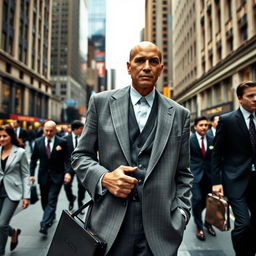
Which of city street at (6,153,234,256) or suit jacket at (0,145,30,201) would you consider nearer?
suit jacket at (0,145,30,201)

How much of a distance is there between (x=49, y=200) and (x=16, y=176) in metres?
1.30

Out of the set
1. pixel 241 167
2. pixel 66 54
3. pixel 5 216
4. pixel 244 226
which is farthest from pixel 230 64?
pixel 66 54

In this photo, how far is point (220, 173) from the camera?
3420 millimetres

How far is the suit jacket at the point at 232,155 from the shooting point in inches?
122

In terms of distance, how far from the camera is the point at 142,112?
1804 mm

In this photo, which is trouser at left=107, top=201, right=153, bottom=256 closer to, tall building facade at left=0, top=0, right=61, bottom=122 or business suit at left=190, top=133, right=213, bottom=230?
business suit at left=190, top=133, right=213, bottom=230

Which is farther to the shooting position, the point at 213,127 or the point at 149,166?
the point at 213,127

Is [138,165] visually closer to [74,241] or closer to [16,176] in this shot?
[74,241]

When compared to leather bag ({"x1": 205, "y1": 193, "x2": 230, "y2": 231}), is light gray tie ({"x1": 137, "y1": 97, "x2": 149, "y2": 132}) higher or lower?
higher

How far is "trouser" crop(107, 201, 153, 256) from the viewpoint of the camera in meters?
1.59

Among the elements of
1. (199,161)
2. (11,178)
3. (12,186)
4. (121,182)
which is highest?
(121,182)

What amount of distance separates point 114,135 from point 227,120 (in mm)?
2083

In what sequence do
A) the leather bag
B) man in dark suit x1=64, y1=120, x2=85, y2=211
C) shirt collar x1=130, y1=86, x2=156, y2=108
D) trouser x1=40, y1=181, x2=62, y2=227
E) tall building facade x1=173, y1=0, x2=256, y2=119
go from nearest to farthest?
shirt collar x1=130, y1=86, x2=156, y2=108
the leather bag
trouser x1=40, y1=181, x2=62, y2=227
man in dark suit x1=64, y1=120, x2=85, y2=211
tall building facade x1=173, y1=0, x2=256, y2=119

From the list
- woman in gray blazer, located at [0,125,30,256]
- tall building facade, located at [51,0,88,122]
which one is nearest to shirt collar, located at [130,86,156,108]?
woman in gray blazer, located at [0,125,30,256]
